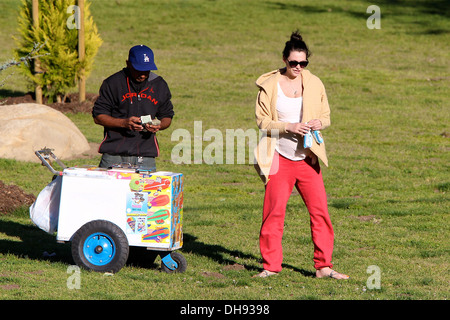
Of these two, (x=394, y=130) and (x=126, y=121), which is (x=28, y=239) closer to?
(x=126, y=121)

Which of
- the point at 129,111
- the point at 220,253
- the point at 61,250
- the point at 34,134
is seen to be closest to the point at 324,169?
the point at 34,134

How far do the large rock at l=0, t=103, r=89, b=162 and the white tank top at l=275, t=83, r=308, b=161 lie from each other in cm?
778

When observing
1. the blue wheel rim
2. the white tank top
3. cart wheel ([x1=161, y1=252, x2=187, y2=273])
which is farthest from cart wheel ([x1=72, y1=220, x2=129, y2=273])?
the white tank top

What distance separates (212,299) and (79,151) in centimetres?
883

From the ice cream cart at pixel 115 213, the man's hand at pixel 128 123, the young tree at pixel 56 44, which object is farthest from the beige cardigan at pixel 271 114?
the young tree at pixel 56 44

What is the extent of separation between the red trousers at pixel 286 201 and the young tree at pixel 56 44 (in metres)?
12.2

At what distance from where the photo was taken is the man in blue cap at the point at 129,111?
6961 mm

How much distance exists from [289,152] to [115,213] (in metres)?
1.71

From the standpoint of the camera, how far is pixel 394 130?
17.8 m

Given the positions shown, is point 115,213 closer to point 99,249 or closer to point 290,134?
point 99,249

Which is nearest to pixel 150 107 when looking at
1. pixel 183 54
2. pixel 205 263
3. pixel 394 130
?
pixel 205 263

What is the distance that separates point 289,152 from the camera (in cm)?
686

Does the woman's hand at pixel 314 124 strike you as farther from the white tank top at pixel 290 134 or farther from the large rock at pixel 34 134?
the large rock at pixel 34 134
